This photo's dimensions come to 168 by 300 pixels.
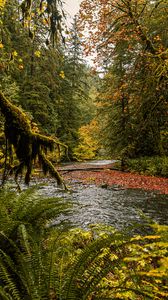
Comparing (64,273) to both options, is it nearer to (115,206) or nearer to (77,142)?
(115,206)

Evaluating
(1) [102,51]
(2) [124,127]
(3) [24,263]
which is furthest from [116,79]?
(3) [24,263]

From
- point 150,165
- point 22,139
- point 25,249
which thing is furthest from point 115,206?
point 150,165

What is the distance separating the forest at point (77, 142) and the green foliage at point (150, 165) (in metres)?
0.08

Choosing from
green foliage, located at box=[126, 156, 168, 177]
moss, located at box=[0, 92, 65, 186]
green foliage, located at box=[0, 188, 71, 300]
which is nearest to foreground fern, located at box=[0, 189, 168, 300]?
green foliage, located at box=[0, 188, 71, 300]

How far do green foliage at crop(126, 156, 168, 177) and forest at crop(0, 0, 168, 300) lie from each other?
8 centimetres

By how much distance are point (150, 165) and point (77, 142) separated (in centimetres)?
1786

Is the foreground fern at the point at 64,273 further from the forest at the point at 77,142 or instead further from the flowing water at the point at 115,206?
the flowing water at the point at 115,206

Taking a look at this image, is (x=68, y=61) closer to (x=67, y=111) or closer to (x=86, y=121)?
(x=67, y=111)

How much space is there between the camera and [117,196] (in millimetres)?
10781

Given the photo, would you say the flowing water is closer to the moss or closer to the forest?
the forest

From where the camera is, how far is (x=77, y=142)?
34.6 m

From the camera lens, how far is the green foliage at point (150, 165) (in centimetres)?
1658

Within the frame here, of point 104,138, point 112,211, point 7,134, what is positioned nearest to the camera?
point 7,134

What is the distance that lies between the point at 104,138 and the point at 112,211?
14356 millimetres
